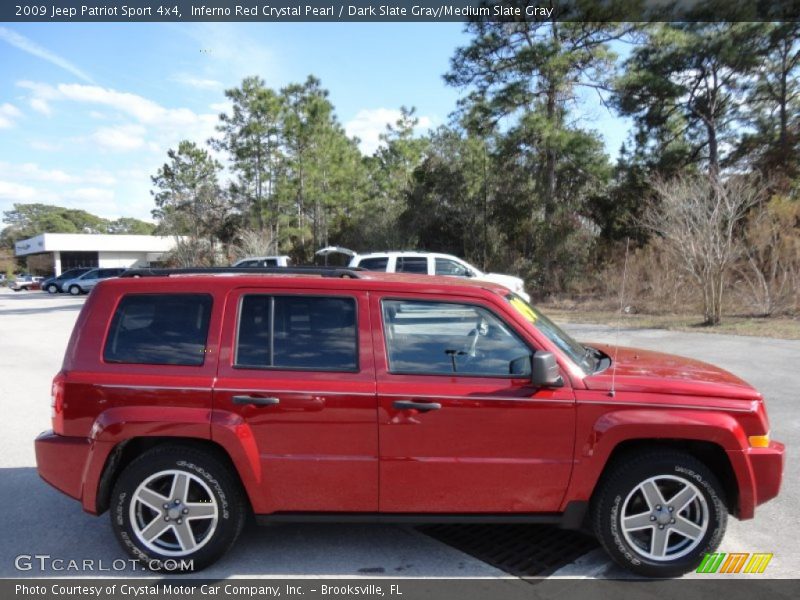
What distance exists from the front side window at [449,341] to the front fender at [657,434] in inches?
22.1

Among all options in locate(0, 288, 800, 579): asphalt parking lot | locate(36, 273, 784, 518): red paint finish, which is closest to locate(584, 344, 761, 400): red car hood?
locate(36, 273, 784, 518): red paint finish

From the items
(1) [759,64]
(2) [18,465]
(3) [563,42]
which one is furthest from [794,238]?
(2) [18,465]

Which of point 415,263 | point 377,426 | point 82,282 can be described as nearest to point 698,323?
point 415,263

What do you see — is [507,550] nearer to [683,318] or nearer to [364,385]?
[364,385]

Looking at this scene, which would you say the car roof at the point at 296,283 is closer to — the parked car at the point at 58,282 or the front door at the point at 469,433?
the front door at the point at 469,433

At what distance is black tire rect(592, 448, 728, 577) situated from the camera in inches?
131

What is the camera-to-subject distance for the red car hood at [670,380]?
11.0 feet

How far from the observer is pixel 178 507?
3.41 metres

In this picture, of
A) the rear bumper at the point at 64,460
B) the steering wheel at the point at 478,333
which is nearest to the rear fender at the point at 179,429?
the rear bumper at the point at 64,460

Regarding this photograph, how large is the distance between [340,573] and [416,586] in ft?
1.57

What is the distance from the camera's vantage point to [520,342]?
345 cm

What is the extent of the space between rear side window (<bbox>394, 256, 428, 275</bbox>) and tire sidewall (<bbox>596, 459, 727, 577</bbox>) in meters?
11.4

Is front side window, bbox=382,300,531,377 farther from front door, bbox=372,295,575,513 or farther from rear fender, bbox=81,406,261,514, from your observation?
rear fender, bbox=81,406,261,514

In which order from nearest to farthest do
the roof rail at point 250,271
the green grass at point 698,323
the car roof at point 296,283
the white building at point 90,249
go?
the car roof at point 296,283
the roof rail at point 250,271
the green grass at point 698,323
the white building at point 90,249
